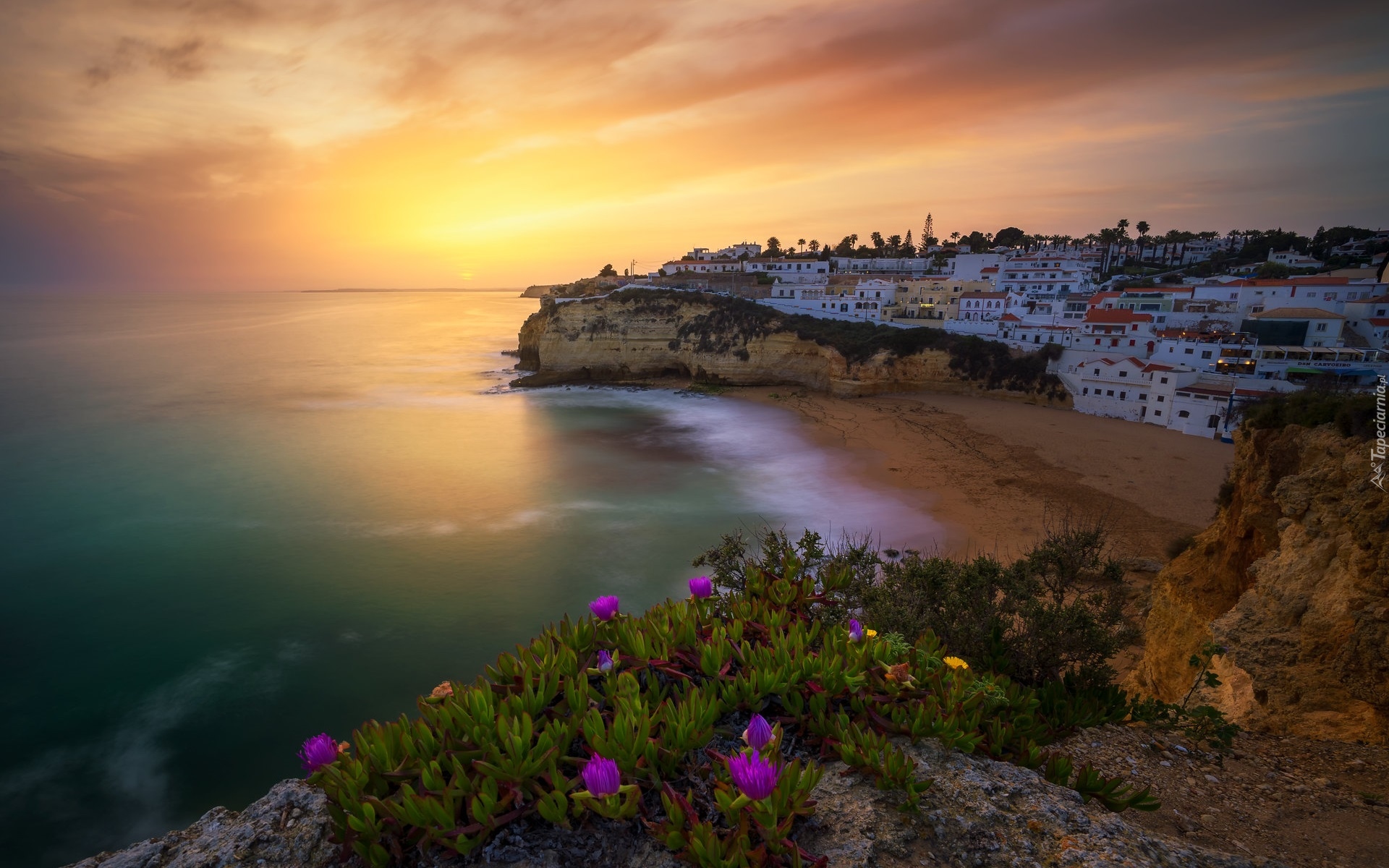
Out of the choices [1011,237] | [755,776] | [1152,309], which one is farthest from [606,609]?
[1011,237]

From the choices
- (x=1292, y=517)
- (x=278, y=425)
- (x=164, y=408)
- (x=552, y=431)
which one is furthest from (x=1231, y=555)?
(x=164, y=408)

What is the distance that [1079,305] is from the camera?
46.4 metres

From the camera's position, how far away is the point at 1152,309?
46.2m

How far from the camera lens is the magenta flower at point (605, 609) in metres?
3.13

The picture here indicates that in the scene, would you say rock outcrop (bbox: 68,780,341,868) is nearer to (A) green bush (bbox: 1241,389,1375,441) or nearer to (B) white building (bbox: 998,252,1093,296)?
(A) green bush (bbox: 1241,389,1375,441)

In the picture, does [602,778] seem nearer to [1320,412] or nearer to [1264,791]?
[1264,791]

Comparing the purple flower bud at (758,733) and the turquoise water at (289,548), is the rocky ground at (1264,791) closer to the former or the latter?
the purple flower bud at (758,733)

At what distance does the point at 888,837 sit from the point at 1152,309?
2256 inches

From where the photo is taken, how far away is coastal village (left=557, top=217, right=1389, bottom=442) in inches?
1213

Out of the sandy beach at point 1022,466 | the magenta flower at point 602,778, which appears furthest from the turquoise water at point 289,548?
the magenta flower at point 602,778

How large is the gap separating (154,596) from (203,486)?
11.1m

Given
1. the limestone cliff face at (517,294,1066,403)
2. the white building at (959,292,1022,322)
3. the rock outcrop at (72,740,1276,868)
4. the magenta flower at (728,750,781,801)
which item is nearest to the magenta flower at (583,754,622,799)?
the rock outcrop at (72,740,1276,868)

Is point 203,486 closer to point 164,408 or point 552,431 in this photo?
point 552,431

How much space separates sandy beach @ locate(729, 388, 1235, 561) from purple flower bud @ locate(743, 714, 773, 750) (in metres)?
14.7
